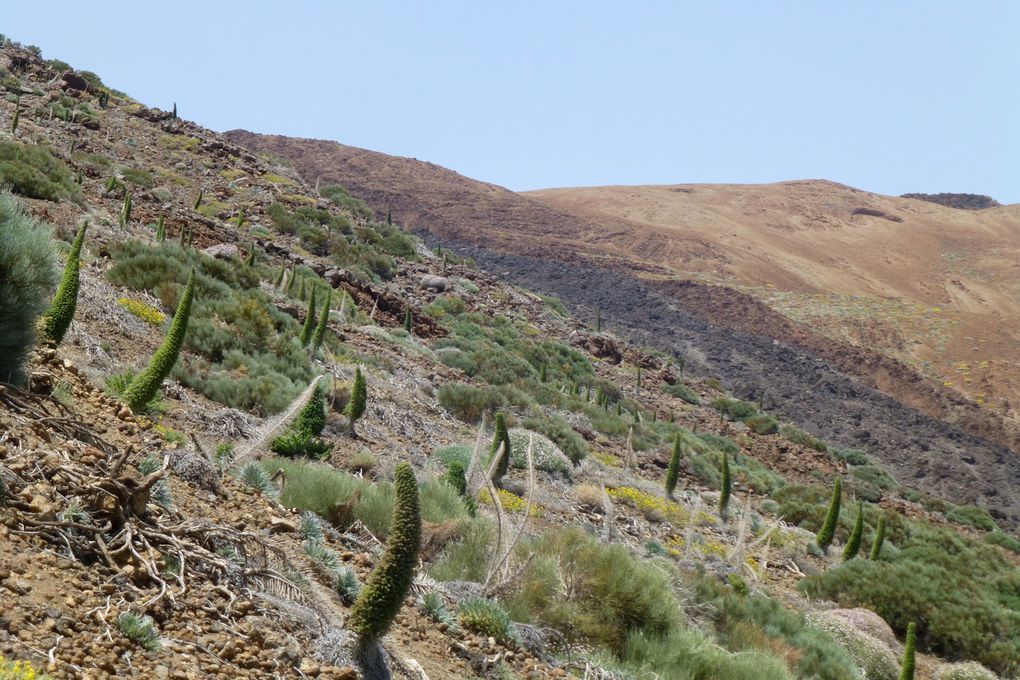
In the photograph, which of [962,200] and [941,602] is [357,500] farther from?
[962,200]

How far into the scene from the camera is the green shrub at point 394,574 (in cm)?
459

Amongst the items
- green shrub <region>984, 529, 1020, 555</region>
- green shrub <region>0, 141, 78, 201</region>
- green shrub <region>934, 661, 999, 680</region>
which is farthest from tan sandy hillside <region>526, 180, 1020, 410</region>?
green shrub <region>0, 141, 78, 201</region>

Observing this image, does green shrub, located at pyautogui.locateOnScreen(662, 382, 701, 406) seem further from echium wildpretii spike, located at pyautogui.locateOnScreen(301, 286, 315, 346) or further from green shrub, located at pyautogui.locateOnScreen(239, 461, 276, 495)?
green shrub, located at pyautogui.locateOnScreen(239, 461, 276, 495)

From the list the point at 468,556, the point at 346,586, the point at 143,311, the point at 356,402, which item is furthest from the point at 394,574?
the point at 143,311

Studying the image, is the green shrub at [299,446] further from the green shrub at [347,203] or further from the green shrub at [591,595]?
the green shrub at [347,203]

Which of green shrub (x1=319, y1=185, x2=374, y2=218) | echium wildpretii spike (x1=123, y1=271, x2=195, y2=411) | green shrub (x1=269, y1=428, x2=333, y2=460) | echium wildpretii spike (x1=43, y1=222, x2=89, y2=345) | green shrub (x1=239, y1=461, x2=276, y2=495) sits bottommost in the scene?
green shrub (x1=269, y1=428, x2=333, y2=460)

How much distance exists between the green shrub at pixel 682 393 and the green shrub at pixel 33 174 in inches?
849

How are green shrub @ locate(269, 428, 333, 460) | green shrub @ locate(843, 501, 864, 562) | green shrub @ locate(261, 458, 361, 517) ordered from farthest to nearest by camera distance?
green shrub @ locate(843, 501, 864, 562), green shrub @ locate(269, 428, 333, 460), green shrub @ locate(261, 458, 361, 517)

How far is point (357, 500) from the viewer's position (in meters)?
7.11

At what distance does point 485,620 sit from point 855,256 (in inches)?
2833

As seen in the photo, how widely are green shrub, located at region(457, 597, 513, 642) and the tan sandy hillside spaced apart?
150ft

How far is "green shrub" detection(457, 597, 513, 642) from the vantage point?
18.9 feet

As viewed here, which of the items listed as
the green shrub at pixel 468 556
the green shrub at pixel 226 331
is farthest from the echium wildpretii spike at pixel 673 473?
the green shrub at pixel 468 556

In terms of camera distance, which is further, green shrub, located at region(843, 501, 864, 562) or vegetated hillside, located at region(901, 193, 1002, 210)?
vegetated hillside, located at region(901, 193, 1002, 210)
